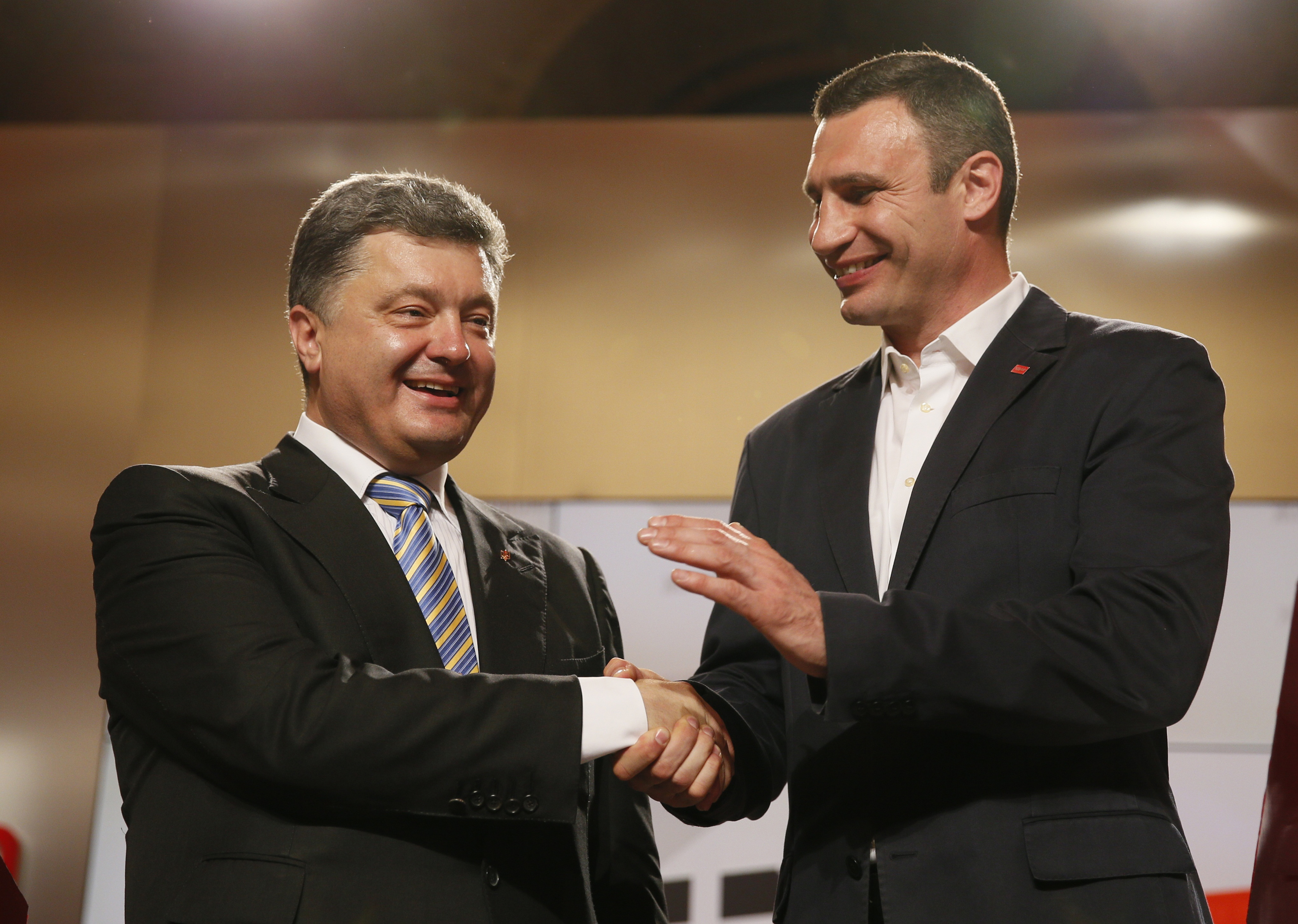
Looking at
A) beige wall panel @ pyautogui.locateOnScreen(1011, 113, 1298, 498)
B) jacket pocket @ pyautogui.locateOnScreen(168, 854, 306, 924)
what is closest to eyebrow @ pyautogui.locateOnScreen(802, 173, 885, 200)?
jacket pocket @ pyautogui.locateOnScreen(168, 854, 306, 924)

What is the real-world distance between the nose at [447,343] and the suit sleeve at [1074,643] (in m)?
0.86

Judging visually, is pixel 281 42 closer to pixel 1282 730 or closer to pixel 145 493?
pixel 145 493

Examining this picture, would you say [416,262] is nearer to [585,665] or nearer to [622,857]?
[585,665]

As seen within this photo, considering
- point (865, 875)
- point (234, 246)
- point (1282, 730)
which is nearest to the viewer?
point (865, 875)

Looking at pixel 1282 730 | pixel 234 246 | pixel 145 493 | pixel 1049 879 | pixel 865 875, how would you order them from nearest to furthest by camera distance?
1. pixel 1049 879
2. pixel 865 875
3. pixel 145 493
4. pixel 1282 730
5. pixel 234 246

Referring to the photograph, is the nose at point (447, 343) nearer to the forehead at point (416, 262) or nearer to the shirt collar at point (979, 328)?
the forehead at point (416, 262)

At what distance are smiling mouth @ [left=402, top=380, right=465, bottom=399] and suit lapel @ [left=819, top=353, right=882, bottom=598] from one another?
2.20ft

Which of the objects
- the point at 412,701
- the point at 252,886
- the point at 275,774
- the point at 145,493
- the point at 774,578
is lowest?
the point at 252,886

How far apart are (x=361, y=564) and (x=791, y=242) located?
244 cm

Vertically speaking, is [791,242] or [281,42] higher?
[281,42]

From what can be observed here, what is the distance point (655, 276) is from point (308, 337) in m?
1.94

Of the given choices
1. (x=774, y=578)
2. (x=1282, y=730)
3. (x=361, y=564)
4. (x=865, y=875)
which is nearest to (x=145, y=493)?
(x=361, y=564)

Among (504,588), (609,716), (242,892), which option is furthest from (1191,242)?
(242,892)

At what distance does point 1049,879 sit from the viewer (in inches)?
60.9
